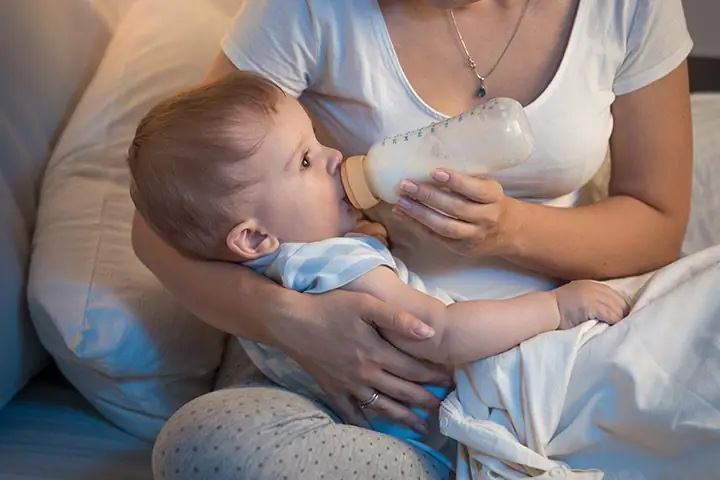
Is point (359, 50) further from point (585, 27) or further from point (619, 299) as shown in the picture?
point (619, 299)

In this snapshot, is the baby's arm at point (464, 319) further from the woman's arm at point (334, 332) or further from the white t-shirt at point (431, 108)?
the white t-shirt at point (431, 108)

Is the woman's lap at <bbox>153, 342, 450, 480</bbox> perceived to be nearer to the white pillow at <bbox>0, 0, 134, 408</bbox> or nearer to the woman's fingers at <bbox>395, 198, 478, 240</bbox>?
the woman's fingers at <bbox>395, 198, 478, 240</bbox>

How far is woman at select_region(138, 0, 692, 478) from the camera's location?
1015 mm

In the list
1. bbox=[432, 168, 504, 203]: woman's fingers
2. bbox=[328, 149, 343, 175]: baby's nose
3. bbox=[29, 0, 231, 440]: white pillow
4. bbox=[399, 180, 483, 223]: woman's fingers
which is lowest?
bbox=[29, 0, 231, 440]: white pillow

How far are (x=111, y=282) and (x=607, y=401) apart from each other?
2.10 ft

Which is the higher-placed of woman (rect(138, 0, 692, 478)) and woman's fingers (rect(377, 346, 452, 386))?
woman (rect(138, 0, 692, 478))

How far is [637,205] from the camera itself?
116 cm

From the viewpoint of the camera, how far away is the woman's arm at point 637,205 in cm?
111

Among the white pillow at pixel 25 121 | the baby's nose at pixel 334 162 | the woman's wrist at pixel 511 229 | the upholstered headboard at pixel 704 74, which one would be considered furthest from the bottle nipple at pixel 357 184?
the upholstered headboard at pixel 704 74

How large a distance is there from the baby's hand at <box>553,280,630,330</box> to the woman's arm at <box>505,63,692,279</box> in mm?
85

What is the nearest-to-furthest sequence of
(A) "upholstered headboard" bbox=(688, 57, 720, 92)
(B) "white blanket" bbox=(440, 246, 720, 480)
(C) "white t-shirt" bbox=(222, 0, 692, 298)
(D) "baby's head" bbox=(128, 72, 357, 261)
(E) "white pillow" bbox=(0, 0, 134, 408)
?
(B) "white blanket" bbox=(440, 246, 720, 480), (D) "baby's head" bbox=(128, 72, 357, 261), (C) "white t-shirt" bbox=(222, 0, 692, 298), (E) "white pillow" bbox=(0, 0, 134, 408), (A) "upholstered headboard" bbox=(688, 57, 720, 92)

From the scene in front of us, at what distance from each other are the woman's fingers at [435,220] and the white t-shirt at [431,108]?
163 millimetres

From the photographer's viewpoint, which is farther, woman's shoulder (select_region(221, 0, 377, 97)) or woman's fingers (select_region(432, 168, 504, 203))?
woman's shoulder (select_region(221, 0, 377, 97))

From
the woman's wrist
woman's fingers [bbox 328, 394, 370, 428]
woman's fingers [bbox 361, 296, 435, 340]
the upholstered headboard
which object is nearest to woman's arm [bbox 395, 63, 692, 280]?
the woman's wrist
